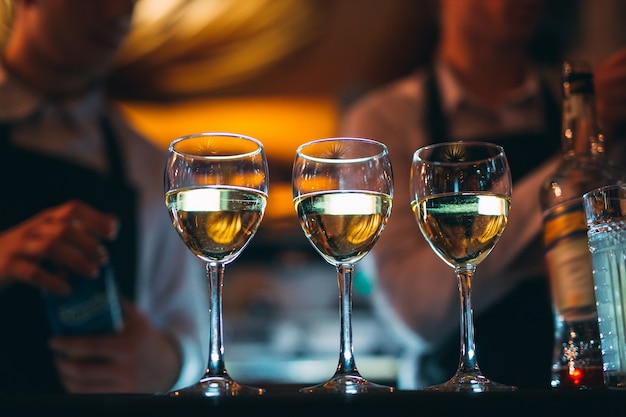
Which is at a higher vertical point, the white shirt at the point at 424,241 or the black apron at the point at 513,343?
the white shirt at the point at 424,241

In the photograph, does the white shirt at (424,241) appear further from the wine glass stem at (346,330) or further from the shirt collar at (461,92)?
the wine glass stem at (346,330)

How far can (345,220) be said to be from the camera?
1.86 feet

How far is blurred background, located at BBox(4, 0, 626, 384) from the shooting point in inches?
117

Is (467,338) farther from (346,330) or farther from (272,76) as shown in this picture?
(272,76)

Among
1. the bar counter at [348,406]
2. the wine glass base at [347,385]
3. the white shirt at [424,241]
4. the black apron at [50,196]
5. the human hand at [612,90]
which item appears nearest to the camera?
the bar counter at [348,406]

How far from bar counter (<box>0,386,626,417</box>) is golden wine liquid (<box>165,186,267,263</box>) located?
7.9 inches

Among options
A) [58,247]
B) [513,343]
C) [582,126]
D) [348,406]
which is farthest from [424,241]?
[348,406]

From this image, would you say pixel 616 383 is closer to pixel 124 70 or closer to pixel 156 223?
pixel 156 223

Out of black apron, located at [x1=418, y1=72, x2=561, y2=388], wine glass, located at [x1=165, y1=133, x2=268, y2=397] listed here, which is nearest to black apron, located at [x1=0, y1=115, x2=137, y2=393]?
black apron, located at [x1=418, y1=72, x2=561, y2=388]

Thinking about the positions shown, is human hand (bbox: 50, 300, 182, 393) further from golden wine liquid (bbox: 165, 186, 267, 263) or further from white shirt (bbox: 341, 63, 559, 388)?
golden wine liquid (bbox: 165, 186, 267, 263)

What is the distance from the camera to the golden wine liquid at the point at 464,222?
1.87 feet

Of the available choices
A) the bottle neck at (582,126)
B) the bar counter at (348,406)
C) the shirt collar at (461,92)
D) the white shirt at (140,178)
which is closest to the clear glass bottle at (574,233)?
the bottle neck at (582,126)

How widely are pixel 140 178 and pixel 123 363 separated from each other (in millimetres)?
447

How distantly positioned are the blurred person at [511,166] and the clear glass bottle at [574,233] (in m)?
0.16
